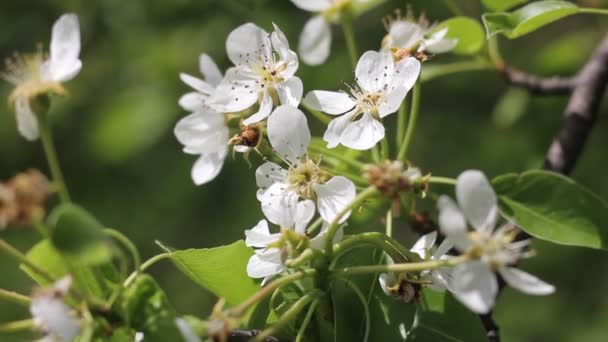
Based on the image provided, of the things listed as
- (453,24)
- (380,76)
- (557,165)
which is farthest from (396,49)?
(557,165)

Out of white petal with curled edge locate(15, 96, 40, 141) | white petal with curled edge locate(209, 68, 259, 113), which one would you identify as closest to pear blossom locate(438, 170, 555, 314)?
white petal with curled edge locate(209, 68, 259, 113)

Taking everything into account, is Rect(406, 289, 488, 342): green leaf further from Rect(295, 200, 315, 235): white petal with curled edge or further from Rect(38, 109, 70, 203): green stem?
Rect(38, 109, 70, 203): green stem

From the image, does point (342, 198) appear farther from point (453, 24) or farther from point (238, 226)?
point (238, 226)

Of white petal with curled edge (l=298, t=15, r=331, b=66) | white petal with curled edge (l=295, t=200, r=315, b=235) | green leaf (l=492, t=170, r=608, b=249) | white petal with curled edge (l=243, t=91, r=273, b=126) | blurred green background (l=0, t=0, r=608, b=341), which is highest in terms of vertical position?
white petal with curled edge (l=298, t=15, r=331, b=66)

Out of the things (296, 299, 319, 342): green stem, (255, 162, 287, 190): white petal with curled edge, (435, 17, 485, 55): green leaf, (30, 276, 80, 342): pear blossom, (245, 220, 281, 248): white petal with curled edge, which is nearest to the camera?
(30, 276, 80, 342): pear blossom

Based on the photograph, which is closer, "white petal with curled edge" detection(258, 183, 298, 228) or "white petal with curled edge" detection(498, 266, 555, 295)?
"white petal with curled edge" detection(498, 266, 555, 295)
